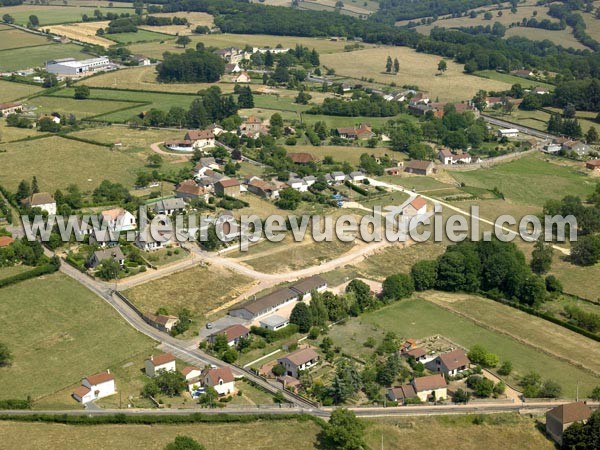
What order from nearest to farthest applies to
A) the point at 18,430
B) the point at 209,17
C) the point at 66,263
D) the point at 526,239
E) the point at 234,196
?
the point at 18,430 → the point at 66,263 → the point at 526,239 → the point at 234,196 → the point at 209,17

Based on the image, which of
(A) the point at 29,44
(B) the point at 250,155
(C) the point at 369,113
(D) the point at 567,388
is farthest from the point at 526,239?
(A) the point at 29,44

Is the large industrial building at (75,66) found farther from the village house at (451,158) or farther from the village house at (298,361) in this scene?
the village house at (298,361)

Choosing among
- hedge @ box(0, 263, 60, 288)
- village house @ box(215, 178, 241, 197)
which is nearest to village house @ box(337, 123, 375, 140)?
village house @ box(215, 178, 241, 197)

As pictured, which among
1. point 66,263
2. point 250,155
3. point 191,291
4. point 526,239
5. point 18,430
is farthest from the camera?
point 250,155

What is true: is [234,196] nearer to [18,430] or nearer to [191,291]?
[191,291]

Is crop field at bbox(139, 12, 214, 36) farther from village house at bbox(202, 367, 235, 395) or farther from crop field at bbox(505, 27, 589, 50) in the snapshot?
village house at bbox(202, 367, 235, 395)

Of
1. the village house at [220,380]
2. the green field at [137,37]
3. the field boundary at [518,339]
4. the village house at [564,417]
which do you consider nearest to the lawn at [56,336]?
the village house at [220,380]
